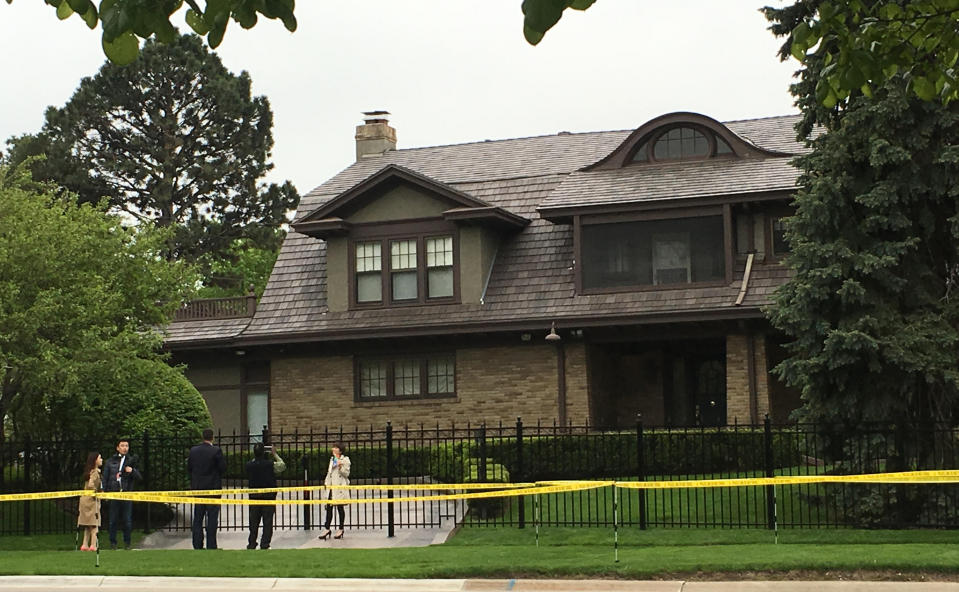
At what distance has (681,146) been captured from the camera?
30734 mm

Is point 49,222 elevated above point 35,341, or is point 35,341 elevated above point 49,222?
point 49,222

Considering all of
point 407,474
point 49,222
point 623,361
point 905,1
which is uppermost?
point 905,1

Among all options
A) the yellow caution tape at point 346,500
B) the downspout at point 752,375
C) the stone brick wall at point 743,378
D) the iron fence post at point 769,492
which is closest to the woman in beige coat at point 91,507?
the yellow caution tape at point 346,500

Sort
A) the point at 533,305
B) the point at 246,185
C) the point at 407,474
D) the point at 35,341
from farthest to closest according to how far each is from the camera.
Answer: the point at 246,185 → the point at 533,305 → the point at 407,474 → the point at 35,341

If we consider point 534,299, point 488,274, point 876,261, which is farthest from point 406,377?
point 876,261

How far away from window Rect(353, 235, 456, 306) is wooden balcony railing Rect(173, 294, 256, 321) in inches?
122

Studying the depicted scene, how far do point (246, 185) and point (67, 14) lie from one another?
55.8 meters

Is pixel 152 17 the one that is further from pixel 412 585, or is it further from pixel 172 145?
pixel 172 145

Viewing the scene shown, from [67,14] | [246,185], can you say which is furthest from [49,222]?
[246,185]

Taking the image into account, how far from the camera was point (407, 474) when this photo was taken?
2411 centimetres

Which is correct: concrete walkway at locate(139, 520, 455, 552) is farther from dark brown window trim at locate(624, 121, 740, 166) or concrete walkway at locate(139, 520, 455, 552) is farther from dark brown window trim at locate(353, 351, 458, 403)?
dark brown window trim at locate(624, 121, 740, 166)

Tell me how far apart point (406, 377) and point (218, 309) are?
211 inches

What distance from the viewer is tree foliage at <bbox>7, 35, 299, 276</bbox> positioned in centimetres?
5788

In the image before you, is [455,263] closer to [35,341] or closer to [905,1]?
[35,341]
